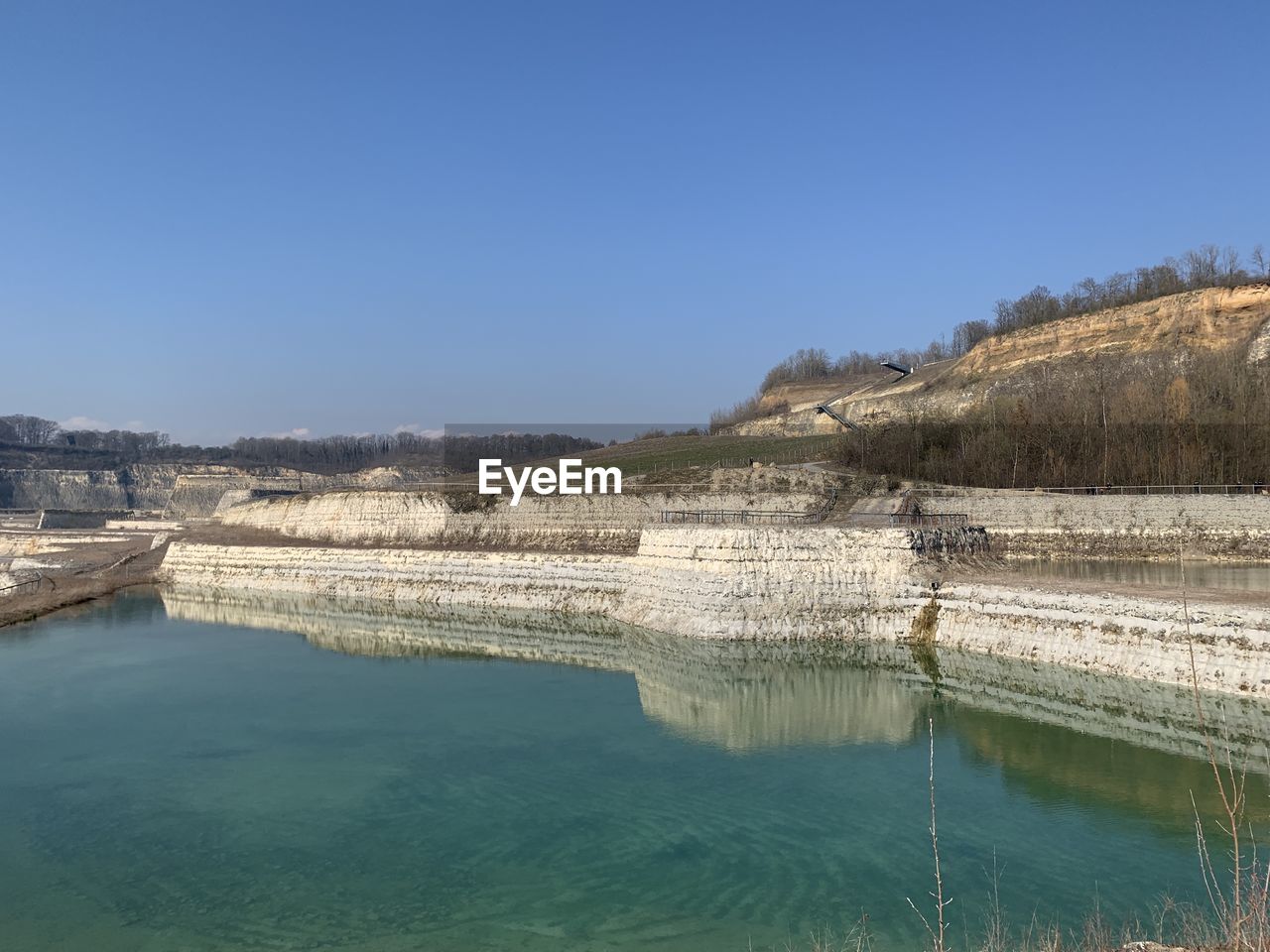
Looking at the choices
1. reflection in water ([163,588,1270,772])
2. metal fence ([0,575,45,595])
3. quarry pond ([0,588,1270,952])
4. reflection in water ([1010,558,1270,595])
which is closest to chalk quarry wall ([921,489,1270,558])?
reflection in water ([1010,558,1270,595])

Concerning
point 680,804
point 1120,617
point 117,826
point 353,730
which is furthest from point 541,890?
point 1120,617

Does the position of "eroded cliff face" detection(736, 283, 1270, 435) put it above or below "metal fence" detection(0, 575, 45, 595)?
above

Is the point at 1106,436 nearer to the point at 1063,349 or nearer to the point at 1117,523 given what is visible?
the point at 1117,523

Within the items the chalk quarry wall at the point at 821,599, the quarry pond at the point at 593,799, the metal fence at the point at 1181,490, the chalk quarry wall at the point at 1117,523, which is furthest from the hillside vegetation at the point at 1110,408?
the quarry pond at the point at 593,799

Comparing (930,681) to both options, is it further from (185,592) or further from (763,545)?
(185,592)

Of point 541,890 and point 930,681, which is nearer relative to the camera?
point 541,890

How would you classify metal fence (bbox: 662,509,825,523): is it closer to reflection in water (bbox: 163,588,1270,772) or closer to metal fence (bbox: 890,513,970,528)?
metal fence (bbox: 890,513,970,528)
